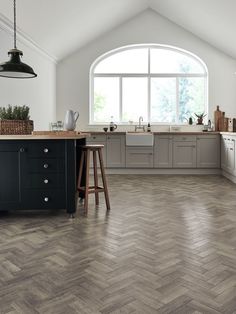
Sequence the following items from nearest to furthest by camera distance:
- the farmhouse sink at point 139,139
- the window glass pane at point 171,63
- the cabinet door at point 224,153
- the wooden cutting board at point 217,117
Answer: the cabinet door at point 224,153, the farmhouse sink at point 139,139, the wooden cutting board at point 217,117, the window glass pane at point 171,63

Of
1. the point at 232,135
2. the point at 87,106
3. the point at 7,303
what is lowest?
the point at 7,303

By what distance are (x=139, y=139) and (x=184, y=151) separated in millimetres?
922

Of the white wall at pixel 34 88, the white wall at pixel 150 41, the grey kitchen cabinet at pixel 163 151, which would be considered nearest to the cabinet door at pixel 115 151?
the grey kitchen cabinet at pixel 163 151

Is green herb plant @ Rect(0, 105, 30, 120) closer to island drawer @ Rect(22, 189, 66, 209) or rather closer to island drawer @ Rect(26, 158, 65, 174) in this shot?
island drawer @ Rect(26, 158, 65, 174)

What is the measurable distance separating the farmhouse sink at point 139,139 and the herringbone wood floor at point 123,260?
2.69 meters

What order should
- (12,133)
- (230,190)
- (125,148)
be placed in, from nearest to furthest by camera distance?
1. (12,133)
2. (230,190)
3. (125,148)

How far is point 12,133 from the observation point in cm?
359

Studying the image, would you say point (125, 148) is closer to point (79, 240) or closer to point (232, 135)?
point (232, 135)

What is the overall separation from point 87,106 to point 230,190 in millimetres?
3617

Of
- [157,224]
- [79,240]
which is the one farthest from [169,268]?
[157,224]

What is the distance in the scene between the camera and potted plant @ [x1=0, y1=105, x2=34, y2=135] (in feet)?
→ 11.7

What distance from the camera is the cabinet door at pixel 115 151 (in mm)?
6895

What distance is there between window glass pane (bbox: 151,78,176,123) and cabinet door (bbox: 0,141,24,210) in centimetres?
453

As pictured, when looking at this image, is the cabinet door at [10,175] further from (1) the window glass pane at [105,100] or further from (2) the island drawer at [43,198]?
(1) the window glass pane at [105,100]
